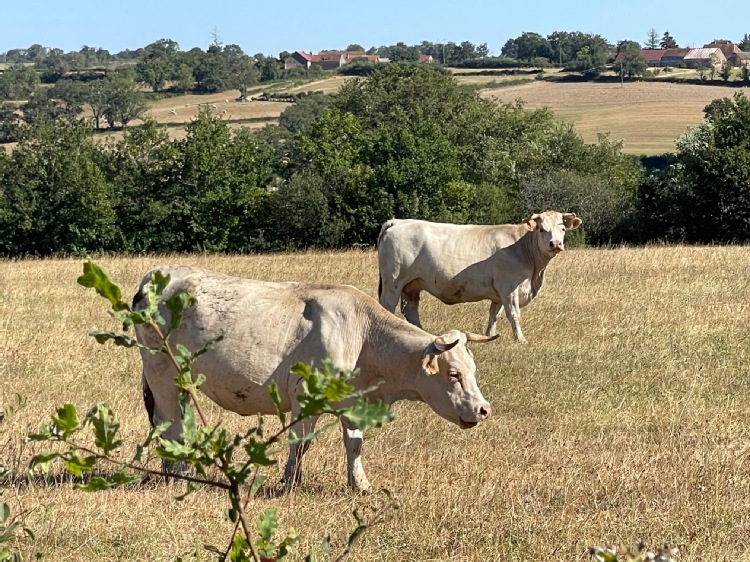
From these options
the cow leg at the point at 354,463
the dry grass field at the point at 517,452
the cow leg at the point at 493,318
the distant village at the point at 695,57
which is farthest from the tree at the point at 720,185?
the distant village at the point at 695,57

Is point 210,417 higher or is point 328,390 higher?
point 328,390

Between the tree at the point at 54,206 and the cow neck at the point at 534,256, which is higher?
the cow neck at the point at 534,256

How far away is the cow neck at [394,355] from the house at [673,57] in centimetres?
16514

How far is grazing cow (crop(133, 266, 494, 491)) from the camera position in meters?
8.20

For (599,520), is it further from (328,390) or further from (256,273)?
(256,273)

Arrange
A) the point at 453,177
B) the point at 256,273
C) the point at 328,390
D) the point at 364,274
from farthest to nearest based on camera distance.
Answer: the point at 453,177
the point at 256,273
the point at 364,274
the point at 328,390

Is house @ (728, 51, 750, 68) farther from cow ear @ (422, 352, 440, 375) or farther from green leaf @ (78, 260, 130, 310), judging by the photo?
green leaf @ (78, 260, 130, 310)

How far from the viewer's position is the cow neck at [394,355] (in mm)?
8086

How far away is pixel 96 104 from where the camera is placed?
135 metres

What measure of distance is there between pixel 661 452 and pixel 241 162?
3664 centimetres

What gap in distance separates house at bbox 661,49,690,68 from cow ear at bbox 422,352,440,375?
544 ft

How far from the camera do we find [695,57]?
17962 centimetres

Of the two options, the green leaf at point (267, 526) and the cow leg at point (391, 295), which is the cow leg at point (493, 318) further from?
the green leaf at point (267, 526)

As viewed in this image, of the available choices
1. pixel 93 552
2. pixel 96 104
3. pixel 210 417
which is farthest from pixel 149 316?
pixel 96 104
